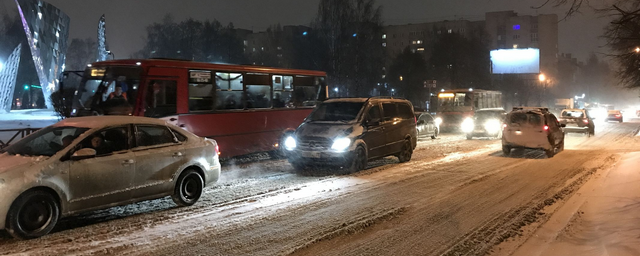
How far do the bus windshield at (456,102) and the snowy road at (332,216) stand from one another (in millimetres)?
18492

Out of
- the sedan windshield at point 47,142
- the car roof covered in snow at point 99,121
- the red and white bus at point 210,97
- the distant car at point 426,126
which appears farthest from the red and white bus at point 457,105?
the sedan windshield at point 47,142

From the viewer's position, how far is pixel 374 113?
13.6 meters

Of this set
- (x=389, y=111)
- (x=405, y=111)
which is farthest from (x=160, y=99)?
(x=405, y=111)

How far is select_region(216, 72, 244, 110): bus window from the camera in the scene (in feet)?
46.7

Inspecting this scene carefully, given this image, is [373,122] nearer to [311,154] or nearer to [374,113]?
[374,113]

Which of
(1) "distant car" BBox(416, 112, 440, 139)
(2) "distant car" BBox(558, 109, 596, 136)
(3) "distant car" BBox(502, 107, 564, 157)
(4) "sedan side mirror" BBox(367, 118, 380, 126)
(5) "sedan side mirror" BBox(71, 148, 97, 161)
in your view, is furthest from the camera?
(2) "distant car" BBox(558, 109, 596, 136)

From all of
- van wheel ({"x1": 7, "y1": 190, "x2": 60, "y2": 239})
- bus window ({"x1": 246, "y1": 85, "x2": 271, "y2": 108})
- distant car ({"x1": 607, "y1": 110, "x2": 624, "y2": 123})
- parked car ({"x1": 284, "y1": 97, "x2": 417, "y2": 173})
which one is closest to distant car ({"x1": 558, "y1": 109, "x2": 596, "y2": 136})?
parked car ({"x1": 284, "y1": 97, "x2": 417, "y2": 173})

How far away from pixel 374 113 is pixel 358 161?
67.8 inches

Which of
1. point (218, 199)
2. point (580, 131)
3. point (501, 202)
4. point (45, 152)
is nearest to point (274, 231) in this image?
point (218, 199)

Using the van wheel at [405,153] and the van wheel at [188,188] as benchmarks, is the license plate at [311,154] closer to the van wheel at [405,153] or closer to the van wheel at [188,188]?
the van wheel at [405,153]

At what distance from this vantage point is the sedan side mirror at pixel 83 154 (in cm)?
691

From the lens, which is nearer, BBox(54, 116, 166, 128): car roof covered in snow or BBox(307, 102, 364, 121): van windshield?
BBox(54, 116, 166, 128): car roof covered in snow

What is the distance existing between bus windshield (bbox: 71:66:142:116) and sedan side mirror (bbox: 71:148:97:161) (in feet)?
16.6

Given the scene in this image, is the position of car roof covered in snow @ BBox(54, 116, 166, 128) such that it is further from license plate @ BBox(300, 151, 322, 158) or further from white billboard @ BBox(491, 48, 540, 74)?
white billboard @ BBox(491, 48, 540, 74)
